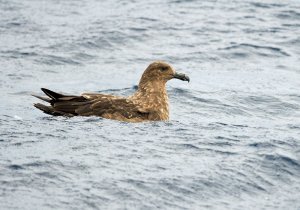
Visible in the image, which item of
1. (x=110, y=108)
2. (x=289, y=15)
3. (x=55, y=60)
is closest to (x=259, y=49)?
(x=289, y=15)

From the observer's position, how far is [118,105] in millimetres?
12750

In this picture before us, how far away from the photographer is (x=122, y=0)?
23156 millimetres

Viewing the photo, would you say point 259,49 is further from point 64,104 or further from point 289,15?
point 64,104

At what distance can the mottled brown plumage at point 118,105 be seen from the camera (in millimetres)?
12680

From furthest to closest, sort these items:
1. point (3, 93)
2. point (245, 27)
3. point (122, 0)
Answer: point (122, 0) → point (245, 27) → point (3, 93)

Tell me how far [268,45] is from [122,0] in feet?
16.3

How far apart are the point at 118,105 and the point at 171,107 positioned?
2.63 m

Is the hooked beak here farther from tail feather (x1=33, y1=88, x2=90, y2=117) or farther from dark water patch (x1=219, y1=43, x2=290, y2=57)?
dark water patch (x1=219, y1=43, x2=290, y2=57)

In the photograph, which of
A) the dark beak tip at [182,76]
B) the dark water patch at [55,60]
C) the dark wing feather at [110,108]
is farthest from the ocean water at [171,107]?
the dark beak tip at [182,76]

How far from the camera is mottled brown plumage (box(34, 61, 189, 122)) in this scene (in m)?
12.7

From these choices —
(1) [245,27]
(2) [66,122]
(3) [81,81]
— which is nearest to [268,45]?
(1) [245,27]

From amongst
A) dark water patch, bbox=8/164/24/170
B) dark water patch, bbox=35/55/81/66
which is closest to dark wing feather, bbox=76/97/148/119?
dark water patch, bbox=8/164/24/170

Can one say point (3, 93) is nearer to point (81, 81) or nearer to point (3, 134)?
point (81, 81)

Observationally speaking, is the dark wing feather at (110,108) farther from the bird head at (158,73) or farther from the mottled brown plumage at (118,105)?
the bird head at (158,73)
